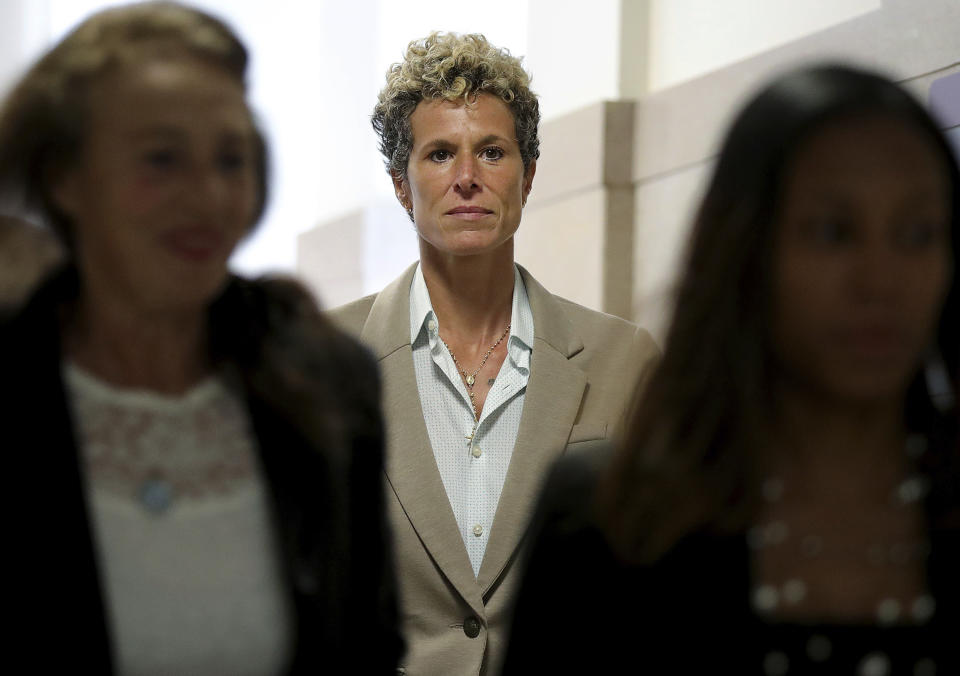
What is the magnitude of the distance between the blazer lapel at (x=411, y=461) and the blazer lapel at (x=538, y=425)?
66mm

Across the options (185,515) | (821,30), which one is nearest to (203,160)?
(185,515)

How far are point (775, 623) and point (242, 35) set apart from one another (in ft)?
2.86

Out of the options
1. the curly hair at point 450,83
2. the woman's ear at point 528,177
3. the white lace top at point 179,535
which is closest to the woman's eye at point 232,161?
the white lace top at point 179,535

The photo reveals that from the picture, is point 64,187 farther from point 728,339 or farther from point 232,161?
point 728,339

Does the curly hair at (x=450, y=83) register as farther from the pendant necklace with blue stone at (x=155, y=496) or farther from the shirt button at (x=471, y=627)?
the pendant necklace with blue stone at (x=155, y=496)

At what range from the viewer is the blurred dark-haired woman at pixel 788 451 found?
1.32m

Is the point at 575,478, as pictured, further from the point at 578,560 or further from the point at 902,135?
the point at 902,135

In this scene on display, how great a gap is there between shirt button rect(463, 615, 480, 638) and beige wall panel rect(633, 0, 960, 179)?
1.10 m

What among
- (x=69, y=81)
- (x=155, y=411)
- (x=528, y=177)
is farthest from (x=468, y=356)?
(x=69, y=81)

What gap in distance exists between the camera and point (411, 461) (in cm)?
283

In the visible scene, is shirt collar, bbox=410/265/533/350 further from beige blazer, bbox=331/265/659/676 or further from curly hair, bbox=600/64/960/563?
curly hair, bbox=600/64/960/563

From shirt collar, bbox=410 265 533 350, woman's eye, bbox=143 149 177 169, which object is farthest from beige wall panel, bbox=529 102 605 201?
woman's eye, bbox=143 149 177 169

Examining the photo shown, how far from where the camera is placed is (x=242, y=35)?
158cm

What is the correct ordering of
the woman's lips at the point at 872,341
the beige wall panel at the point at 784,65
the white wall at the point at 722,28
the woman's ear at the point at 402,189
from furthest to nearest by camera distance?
the white wall at the point at 722,28
the beige wall panel at the point at 784,65
the woman's ear at the point at 402,189
the woman's lips at the point at 872,341
